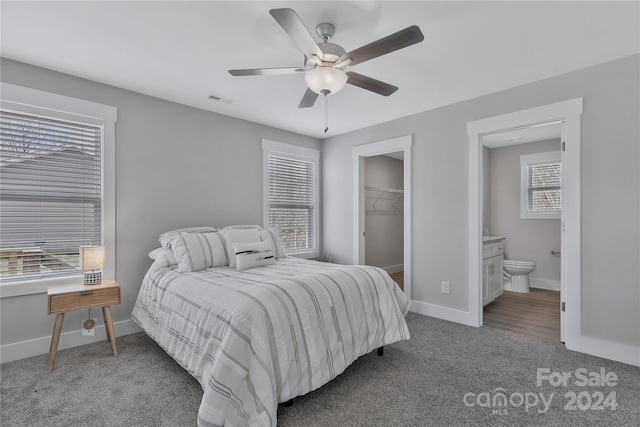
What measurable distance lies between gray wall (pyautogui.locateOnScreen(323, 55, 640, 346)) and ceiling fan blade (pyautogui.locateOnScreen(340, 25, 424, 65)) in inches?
81.5

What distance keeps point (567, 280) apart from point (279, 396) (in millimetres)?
2735

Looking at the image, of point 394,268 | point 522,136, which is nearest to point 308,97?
point 522,136

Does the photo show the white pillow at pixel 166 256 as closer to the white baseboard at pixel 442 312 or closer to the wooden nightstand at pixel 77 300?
the wooden nightstand at pixel 77 300

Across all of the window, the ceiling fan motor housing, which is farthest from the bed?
the window

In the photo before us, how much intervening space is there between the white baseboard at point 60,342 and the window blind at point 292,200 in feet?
6.92

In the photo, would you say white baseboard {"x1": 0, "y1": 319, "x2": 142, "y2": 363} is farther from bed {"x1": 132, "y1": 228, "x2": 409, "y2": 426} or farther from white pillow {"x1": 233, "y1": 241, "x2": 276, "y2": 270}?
white pillow {"x1": 233, "y1": 241, "x2": 276, "y2": 270}

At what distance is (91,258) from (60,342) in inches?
33.6

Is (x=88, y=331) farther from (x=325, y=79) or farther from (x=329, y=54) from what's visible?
(x=329, y=54)

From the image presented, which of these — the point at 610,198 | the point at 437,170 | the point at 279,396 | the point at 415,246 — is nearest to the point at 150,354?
the point at 279,396

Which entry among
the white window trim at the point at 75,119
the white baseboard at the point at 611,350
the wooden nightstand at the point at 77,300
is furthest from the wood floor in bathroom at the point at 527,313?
the white window trim at the point at 75,119

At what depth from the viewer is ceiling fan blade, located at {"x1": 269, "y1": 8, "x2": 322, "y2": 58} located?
1.59 metres

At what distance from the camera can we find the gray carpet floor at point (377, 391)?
188 cm

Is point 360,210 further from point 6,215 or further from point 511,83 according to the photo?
point 6,215

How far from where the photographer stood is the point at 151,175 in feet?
11.1
